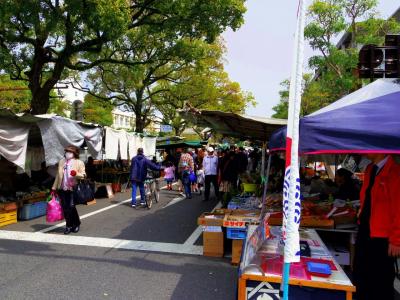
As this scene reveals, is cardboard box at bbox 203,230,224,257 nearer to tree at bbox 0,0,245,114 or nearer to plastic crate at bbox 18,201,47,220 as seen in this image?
plastic crate at bbox 18,201,47,220

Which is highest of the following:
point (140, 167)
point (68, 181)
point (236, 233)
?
point (140, 167)

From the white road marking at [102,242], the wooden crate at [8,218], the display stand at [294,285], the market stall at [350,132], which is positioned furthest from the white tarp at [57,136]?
the display stand at [294,285]

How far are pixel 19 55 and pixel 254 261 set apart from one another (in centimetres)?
1601

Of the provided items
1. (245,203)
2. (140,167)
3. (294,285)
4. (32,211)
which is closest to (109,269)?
(245,203)

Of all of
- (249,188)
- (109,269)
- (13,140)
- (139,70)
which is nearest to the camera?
(109,269)

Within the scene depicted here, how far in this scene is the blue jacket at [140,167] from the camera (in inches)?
451

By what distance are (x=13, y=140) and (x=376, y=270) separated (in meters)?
7.60

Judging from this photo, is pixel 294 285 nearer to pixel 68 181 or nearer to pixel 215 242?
pixel 215 242

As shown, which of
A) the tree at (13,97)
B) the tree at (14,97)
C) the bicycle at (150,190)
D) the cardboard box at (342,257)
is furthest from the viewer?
the tree at (13,97)

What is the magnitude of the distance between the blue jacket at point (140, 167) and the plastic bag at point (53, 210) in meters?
3.66

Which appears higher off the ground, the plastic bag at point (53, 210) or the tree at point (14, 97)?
the tree at point (14, 97)

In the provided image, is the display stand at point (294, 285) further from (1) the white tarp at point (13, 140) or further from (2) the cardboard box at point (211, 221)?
(1) the white tarp at point (13, 140)

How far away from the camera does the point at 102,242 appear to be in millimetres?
7375

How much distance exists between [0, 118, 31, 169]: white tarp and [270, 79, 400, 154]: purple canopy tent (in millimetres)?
7006
